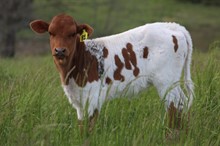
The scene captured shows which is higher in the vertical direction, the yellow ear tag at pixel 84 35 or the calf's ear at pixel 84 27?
the calf's ear at pixel 84 27

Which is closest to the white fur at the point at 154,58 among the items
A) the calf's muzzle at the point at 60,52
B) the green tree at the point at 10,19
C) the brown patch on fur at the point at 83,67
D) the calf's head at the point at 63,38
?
the brown patch on fur at the point at 83,67

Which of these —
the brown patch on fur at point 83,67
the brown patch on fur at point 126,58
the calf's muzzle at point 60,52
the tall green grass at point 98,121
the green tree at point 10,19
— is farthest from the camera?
the green tree at point 10,19

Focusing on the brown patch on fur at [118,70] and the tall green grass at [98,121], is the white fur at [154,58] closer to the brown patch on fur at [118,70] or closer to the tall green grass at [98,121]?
the brown patch on fur at [118,70]

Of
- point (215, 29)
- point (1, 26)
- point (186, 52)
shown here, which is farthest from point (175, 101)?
point (215, 29)

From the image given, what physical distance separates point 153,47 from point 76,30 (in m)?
0.93

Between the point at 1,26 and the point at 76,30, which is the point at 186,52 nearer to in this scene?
the point at 76,30

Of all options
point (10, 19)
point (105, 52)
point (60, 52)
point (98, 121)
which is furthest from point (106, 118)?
point (10, 19)

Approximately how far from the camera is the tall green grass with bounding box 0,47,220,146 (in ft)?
16.1

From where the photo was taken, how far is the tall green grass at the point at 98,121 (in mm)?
4910

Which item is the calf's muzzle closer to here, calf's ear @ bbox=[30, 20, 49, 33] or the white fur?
calf's ear @ bbox=[30, 20, 49, 33]

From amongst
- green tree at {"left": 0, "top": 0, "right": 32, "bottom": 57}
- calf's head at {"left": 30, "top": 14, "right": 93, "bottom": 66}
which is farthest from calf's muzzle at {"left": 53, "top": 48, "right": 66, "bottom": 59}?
green tree at {"left": 0, "top": 0, "right": 32, "bottom": 57}

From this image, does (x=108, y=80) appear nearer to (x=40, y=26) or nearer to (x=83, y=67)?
(x=83, y=67)

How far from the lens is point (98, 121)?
5.51 meters

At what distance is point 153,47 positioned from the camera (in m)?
6.61
